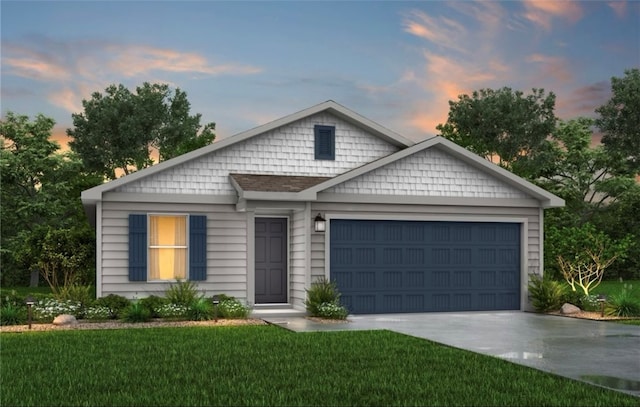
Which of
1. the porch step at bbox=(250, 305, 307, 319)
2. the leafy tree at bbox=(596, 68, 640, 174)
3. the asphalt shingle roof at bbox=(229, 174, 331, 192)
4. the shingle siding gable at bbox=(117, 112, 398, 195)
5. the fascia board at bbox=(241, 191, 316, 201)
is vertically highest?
the leafy tree at bbox=(596, 68, 640, 174)

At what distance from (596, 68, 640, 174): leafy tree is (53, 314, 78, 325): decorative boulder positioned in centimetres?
3177

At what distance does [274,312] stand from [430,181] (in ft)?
16.9

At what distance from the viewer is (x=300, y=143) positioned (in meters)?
19.5

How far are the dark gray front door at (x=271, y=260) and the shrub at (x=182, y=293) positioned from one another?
1942 mm

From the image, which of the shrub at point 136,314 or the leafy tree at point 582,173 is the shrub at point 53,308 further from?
the leafy tree at point 582,173

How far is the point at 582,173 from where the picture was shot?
4394cm

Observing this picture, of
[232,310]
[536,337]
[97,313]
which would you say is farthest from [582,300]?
[97,313]

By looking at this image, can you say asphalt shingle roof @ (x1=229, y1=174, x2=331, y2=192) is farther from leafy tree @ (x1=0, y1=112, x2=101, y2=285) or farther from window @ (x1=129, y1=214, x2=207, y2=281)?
leafy tree @ (x1=0, y1=112, x2=101, y2=285)

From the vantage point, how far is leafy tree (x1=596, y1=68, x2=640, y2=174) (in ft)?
125

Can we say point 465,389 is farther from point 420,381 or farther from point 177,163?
point 177,163

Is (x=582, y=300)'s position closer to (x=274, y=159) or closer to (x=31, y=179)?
(x=274, y=159)

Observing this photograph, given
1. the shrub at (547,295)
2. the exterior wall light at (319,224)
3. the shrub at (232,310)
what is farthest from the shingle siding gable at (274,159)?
the shrub at (547,295)

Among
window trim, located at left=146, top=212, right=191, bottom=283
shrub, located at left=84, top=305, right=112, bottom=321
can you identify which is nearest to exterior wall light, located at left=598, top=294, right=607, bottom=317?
window trim, located at left=146, top=212, right=191, bottom=283

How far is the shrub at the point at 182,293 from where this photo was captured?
1678 cm
